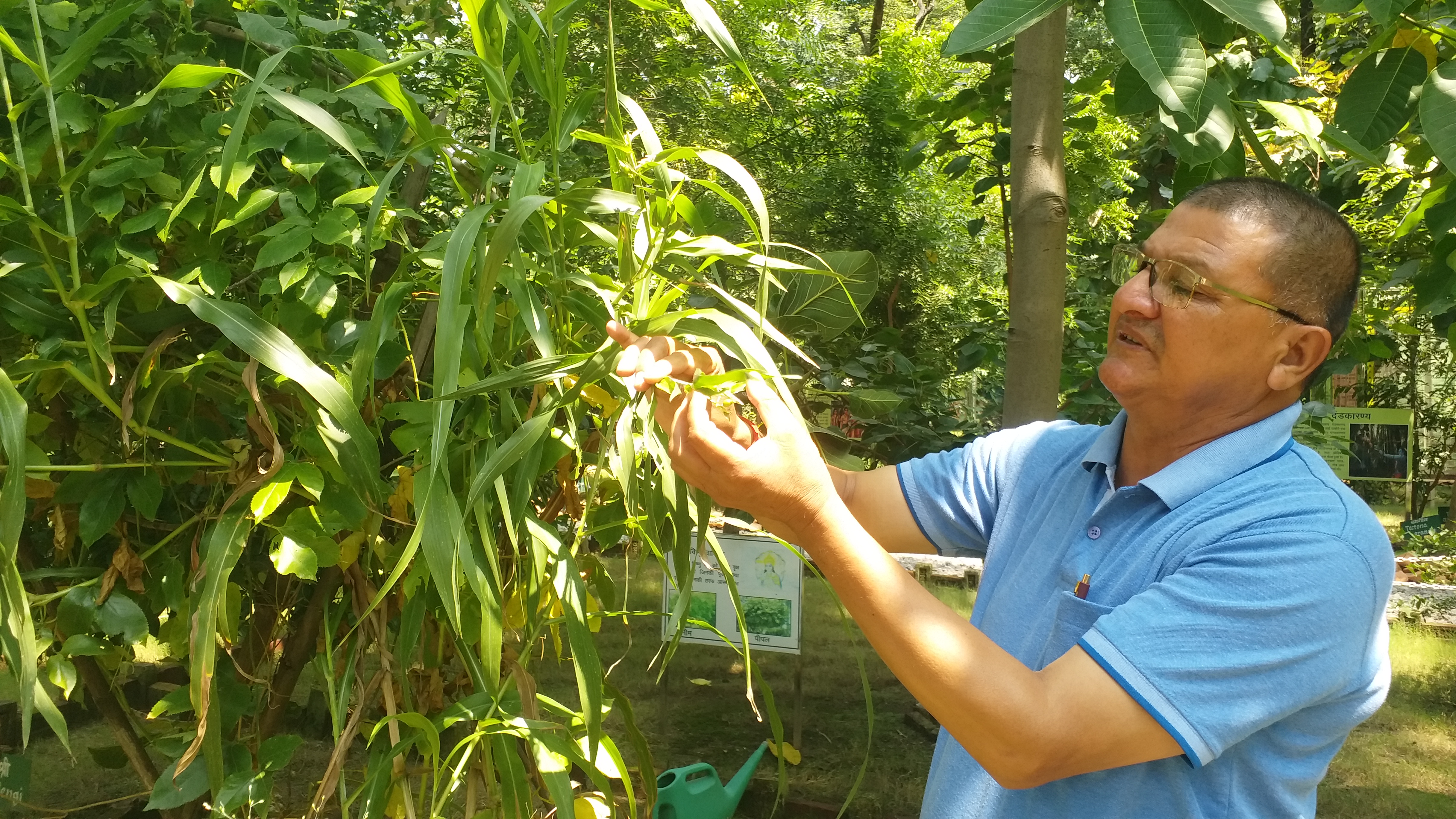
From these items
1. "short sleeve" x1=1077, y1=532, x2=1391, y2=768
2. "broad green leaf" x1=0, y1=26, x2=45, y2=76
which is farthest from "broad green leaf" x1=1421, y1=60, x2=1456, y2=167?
"broad green leaf" x1=0, y1=26, x2=45, y2=76

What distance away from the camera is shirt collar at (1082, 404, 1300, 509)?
91 centimetres

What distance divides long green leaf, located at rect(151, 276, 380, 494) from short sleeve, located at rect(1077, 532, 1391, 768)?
1.84ft

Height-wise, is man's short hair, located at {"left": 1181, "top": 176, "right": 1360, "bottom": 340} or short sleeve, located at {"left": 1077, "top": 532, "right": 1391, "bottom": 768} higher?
man's short hair, located at {"left": 1181, "top": 176, "right": 1360, "bottom": 340}

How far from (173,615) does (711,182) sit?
0.76m

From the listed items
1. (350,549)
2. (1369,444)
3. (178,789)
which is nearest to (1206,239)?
(350,549)

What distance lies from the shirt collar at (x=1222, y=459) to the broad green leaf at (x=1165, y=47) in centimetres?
28

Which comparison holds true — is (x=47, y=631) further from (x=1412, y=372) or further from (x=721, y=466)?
(x=1412, y=372)

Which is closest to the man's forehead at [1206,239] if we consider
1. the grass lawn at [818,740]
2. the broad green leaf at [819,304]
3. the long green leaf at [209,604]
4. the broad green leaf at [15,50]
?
the broad green leaf at [819,304]

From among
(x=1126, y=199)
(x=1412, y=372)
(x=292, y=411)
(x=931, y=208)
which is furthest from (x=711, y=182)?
(x=1412, y=372)

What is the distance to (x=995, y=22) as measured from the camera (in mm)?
910

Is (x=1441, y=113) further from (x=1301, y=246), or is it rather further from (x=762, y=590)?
(x=762, y=590)

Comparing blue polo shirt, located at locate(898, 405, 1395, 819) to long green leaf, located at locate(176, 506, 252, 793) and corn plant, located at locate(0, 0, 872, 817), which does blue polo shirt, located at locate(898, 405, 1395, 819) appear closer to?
corn plant, located at locate(0, 0, 872, 817)

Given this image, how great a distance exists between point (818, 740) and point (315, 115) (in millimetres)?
2389

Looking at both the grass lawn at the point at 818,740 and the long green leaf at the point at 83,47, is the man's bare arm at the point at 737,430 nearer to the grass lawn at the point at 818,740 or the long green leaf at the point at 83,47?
the long green leaf at the point at 83,47
